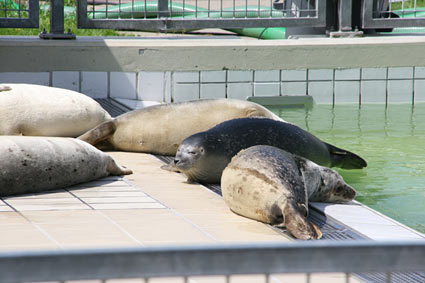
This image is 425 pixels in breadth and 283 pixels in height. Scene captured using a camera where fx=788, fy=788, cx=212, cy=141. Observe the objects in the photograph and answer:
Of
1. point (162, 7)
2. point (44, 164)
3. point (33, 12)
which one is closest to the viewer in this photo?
point (44, 164)

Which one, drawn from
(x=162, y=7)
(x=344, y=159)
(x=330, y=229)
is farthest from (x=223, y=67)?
(x=330, y=229)

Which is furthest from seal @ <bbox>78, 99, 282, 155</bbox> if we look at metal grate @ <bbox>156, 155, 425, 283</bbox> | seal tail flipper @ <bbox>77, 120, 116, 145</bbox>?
metal grate @ <bbox>156, 155, 425, 283</bbox>

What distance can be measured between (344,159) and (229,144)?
1.00m

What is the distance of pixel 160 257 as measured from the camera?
1.53 m

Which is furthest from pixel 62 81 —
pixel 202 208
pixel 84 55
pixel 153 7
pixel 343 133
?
pixel 153 7

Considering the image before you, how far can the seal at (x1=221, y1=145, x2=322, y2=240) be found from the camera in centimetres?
381

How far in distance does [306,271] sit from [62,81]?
6.54 metres

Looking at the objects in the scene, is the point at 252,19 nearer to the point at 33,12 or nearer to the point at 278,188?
the point at 33,12

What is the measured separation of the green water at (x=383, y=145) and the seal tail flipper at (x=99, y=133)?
1778mm

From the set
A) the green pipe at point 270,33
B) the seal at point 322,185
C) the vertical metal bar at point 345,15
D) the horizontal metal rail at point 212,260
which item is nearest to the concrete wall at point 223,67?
the vertical metal bar at point 345,15

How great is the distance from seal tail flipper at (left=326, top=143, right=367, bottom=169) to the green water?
0.21ft

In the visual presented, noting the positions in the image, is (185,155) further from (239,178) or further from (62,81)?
(62,81)

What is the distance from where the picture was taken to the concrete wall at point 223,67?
308 inches

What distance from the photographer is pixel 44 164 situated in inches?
175
